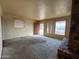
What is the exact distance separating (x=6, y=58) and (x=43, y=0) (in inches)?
101

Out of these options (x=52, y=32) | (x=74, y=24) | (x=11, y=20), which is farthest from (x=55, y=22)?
(x=74, y=24)

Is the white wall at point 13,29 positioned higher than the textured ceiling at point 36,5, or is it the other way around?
the textured ceiling at point 36,5

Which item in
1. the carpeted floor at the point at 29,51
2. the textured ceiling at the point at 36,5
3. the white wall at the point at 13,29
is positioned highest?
the textured ceiling at the point at 36,5

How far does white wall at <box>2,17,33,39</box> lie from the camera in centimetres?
852

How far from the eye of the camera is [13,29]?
9.14m

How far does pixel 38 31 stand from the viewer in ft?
41.9

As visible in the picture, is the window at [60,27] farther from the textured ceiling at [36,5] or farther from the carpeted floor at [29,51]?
the textured ceiling at [36,5]

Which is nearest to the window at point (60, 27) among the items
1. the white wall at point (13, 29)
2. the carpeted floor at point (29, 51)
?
the carpeted floor at point (29, 51)

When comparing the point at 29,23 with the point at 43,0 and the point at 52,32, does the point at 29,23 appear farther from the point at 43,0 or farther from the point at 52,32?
the point at 43,0

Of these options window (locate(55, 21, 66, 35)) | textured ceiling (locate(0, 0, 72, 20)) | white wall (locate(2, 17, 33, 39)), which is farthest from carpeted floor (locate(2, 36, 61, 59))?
white wall (locate(2, 17, 33, 39))

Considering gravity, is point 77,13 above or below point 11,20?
below

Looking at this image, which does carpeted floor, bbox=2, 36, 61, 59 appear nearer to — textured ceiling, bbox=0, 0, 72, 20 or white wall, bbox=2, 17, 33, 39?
textured ceiling, bbox=0, 0, 72, 20

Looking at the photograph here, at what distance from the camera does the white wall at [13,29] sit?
28.0 feet

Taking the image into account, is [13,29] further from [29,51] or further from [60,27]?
[29,51]
